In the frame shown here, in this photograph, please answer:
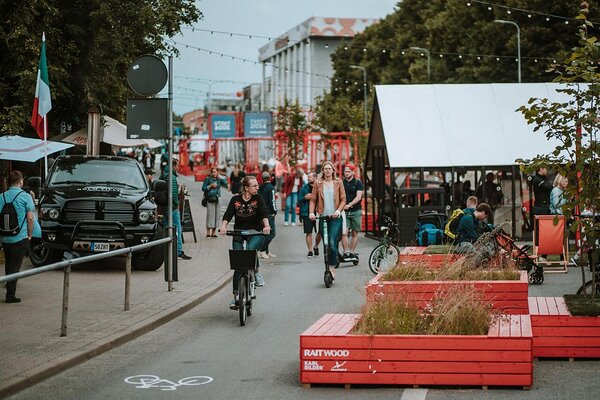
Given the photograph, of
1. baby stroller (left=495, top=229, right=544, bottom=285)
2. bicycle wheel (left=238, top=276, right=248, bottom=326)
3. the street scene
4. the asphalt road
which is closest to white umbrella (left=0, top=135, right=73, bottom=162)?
the street scene

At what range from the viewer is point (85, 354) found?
416 inches

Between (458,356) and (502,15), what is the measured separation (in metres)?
44.6

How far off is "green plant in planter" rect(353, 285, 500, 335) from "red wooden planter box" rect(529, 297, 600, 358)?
0.86m

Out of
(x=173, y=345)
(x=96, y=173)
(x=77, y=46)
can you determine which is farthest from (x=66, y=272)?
(x=77, y=46)

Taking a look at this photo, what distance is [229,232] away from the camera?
1413 cm

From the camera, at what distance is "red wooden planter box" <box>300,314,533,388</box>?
8891mm

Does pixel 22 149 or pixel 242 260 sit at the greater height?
pixel 22 149

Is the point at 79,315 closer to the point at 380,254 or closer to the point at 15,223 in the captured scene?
the point at 15,223

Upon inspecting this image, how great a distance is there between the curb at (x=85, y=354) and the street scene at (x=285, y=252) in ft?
0.11

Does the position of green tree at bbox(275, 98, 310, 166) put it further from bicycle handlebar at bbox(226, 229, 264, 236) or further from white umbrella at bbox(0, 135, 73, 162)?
bicycle handlebar at bbox(226, 229, 264, 236)

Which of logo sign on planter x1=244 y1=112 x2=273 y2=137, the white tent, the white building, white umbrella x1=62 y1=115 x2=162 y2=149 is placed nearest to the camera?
the white tent

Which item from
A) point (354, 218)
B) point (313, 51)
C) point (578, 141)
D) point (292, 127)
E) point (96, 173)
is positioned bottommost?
point (354, 218)

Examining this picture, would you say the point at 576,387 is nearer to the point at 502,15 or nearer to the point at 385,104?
the point at 385,104

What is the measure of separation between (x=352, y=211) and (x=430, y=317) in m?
13.1
